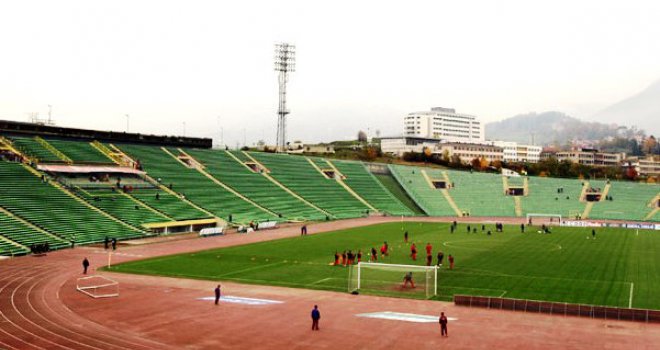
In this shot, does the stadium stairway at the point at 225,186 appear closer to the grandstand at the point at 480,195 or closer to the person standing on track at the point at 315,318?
the grandstand at the point at 480,195

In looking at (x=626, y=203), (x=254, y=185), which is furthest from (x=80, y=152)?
(x=626, y=203)

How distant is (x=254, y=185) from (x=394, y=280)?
56418mm

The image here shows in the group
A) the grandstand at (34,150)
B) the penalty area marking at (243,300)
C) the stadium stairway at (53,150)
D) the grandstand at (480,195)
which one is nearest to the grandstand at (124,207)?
the stadium stairway at (53,150)

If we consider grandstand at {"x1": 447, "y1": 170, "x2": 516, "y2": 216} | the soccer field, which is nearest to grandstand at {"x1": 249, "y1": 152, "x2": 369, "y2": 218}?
grandstand at {"x1": 447, "y1": 170, "x2": 516, "y2": 216}

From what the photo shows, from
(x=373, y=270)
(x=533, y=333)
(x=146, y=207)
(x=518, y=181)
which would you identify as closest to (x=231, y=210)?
(x=146, y=207)

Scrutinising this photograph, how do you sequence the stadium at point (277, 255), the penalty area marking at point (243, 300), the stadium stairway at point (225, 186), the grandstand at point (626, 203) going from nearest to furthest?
the stadium at point (277, 255), the penalty area marking at point (243, 300), the stadium stairway at point (225, 186), the grandstand at point (626, 203)

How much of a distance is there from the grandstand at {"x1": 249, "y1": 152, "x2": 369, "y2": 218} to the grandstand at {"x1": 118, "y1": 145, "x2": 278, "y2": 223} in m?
14.8

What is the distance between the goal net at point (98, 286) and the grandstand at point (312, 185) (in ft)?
180

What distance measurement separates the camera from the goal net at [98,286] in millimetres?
Result: 32384

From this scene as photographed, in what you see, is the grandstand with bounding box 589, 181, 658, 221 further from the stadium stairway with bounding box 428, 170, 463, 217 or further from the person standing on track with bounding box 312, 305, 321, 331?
the person standing on track with bounding box 312, 305, 321, 331

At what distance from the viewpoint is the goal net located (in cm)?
3238

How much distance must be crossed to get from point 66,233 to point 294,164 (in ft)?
194

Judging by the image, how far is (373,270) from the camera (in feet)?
126

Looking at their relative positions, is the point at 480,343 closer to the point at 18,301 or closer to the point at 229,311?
the point at 229,311
